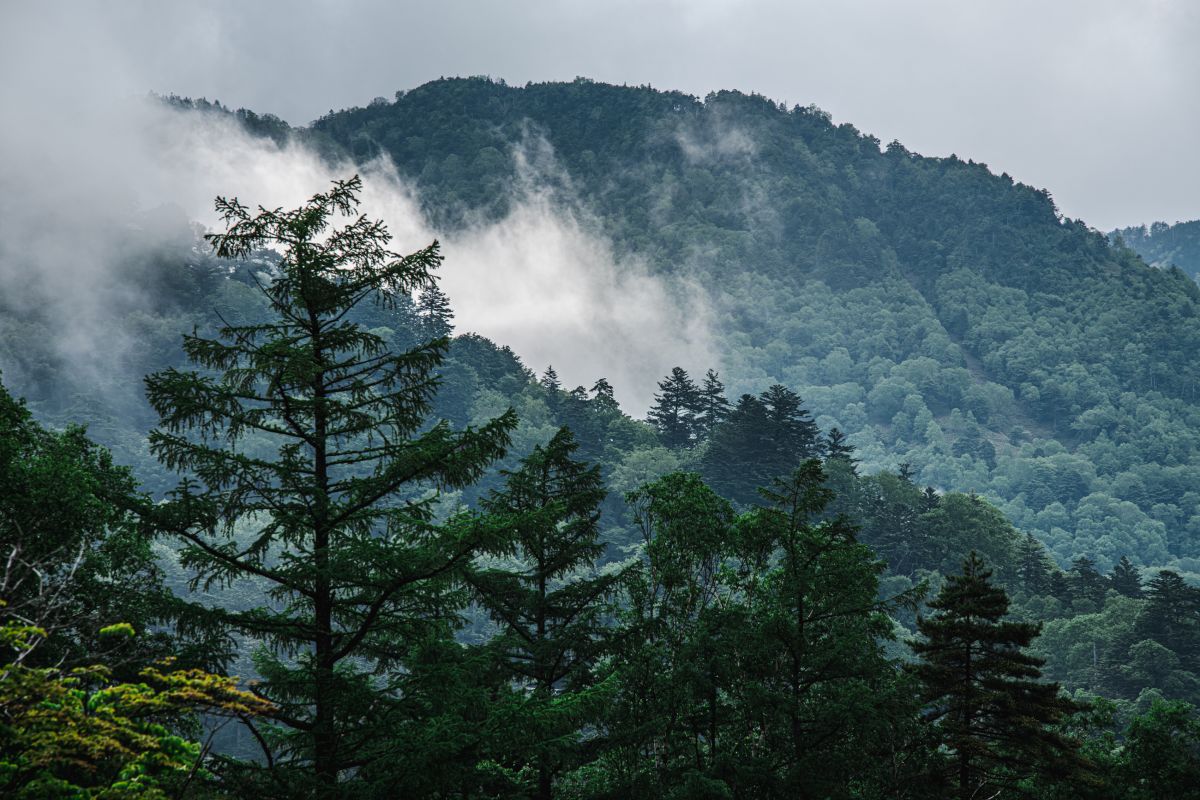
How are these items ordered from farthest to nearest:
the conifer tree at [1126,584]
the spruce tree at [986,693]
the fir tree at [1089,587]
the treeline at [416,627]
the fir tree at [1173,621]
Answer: the conifer tree at [1126,584] → the fir tree at [1089,587] → the fir tree at [1173,621] → the spruce tree at [986,693] → the treeline at [416,627]

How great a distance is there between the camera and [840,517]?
59.9 ft

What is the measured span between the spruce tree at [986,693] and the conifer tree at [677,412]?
224 feet

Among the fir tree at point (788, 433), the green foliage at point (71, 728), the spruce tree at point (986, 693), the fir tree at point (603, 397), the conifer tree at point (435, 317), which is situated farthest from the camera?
the conifer tree at point (435, 317)

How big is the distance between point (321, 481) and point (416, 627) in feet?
7.44

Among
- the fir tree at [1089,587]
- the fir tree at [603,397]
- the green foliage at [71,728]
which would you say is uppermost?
the fir tree at [603,397]

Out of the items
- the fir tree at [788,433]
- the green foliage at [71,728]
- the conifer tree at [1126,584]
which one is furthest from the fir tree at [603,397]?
the green foliage at [71,728]

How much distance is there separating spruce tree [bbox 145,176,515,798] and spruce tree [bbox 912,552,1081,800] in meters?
12.5

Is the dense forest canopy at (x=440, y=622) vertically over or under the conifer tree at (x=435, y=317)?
under

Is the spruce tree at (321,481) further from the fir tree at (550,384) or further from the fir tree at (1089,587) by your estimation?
the fir tree at (550,384)

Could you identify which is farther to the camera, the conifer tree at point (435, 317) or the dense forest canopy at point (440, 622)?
the conifer tree at point (435, 317)

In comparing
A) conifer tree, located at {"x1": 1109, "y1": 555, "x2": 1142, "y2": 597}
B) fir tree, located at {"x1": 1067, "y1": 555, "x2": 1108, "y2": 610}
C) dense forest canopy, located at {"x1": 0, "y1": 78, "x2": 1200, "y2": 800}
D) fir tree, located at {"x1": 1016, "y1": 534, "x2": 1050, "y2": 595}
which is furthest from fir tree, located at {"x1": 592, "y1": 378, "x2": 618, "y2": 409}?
dense forest canopy, located at {"x1": 0, "y1": 78, "x2": 1200, "y2": 800}

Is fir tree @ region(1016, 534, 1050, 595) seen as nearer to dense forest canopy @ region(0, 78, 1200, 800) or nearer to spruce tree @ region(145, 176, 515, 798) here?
dense forest canopy @ region(0, 78, 1200, 800)

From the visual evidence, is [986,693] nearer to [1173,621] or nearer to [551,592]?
[551,592]

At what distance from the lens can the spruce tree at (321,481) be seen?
34.7 ft
